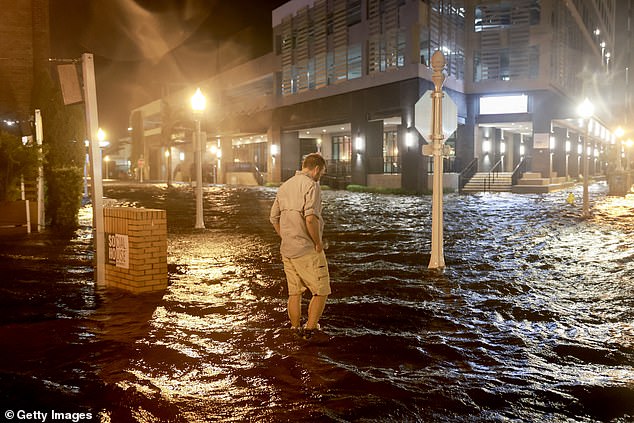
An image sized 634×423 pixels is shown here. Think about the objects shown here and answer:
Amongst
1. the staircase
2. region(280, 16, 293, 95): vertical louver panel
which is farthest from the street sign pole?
region(280, 16, 293, 95): vertical louver panel

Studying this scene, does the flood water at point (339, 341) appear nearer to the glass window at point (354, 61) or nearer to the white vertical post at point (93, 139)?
the white vertical post at point (93, 139)

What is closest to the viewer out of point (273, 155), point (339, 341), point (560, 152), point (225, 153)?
point (339, 341)

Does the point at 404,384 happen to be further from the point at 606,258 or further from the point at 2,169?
the point at 2,169

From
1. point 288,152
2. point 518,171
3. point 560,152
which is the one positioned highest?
point 288,152

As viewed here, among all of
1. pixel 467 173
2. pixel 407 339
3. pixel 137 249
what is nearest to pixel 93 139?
pixel 137 249

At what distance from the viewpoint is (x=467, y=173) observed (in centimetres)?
4041

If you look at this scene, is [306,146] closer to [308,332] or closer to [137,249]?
[137,249]

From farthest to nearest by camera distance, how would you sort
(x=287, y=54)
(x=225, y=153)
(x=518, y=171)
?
(x=225, y=153), (x=287, y=54), (x=518, y=171)

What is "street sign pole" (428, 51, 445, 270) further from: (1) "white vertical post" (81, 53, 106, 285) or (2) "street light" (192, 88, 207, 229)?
(2) "street light" (192, 88, 207, 229)

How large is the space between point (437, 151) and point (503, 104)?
34519 mm

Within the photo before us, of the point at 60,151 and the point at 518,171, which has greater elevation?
the point at 60,151

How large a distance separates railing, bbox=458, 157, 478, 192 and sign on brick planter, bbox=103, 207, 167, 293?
32168mm

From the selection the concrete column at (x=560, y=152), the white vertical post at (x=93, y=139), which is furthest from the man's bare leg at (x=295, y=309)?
the concrete column at (x=560, y=152)

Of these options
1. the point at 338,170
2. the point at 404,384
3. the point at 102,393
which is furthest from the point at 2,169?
the point at 338,170
